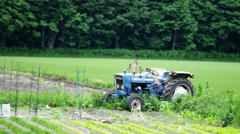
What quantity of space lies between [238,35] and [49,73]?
41311 mm

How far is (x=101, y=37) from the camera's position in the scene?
5534 centimetres

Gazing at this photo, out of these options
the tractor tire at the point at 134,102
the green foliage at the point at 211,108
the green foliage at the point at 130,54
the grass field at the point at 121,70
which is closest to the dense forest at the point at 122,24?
the green foliage at the point at 130,54

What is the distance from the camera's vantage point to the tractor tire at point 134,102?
12.7 m

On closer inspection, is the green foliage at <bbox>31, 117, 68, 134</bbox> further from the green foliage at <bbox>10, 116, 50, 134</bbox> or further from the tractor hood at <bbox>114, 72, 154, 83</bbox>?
the tractor hood at <bbox>114, 72, 154, 83</bbox>

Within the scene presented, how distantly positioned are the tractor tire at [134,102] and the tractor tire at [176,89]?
1063 millimetres

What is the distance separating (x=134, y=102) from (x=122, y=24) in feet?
143

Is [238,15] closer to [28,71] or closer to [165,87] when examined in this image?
[28,71]

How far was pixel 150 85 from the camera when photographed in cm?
1389

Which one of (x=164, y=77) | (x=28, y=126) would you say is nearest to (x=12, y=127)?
(x=28, y=126)

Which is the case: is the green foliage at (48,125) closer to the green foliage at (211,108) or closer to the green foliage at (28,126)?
the green foliage at (28,126)

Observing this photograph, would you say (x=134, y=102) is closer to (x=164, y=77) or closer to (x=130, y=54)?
(x=164, y=77)

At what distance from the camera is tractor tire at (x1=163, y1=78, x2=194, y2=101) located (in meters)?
13.6

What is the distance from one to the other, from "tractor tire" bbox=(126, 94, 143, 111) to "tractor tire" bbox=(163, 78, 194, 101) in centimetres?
106

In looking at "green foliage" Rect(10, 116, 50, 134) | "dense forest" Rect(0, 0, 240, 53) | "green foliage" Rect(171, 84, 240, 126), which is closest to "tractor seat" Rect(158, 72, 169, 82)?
"green foliage" Rect(171, 84, 240, 126)
